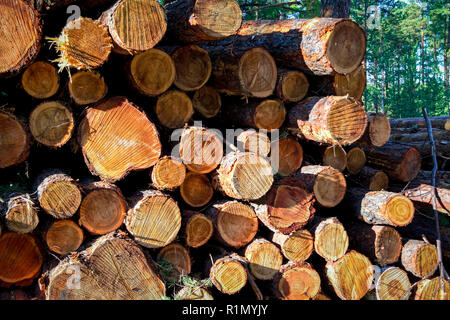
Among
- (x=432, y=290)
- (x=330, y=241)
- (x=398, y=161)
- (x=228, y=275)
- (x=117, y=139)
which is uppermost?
(x=117, y=139)

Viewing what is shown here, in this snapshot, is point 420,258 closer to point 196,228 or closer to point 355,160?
point 355,160

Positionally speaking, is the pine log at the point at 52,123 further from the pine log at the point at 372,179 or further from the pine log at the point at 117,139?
the pine log at the point at 372,179

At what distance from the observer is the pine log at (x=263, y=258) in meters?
3.24

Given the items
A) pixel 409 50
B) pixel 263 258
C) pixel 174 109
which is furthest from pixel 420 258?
pixel 409 50

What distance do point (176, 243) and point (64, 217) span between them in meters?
0.91

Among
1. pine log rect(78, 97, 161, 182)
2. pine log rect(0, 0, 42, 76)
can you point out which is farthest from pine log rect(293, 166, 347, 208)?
pine log rect(0, 0, 42, 76)

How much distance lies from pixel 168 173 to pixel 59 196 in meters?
0.81

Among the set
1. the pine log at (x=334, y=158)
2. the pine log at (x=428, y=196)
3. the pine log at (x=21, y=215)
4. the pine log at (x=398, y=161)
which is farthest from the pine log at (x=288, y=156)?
the pine log at (x=21, y=215)

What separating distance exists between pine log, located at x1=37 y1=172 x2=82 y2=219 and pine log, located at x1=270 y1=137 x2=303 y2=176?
6.36 feet

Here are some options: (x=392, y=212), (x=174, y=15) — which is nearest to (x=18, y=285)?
(x=174, y=15)

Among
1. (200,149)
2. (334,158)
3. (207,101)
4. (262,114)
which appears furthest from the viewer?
(334,158)

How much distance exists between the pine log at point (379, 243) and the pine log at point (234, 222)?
42.1 inches

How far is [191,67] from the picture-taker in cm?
334

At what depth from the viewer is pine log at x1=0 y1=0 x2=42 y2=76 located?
254 centimetres
